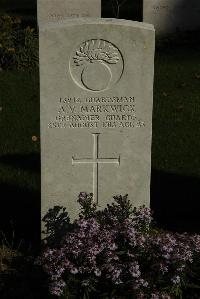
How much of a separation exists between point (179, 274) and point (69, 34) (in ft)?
5.93

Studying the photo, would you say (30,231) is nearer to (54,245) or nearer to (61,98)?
(54,245)

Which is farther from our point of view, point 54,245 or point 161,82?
point 161,82

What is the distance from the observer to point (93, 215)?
5.05 meters

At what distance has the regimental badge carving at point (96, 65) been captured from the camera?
5.03 meters

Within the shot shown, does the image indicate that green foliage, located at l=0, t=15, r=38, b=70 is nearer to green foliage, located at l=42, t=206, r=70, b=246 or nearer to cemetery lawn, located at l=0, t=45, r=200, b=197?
cemetery lawn, located at l=0, t=45, r=200, b=197

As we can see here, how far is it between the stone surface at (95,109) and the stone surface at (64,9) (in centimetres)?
730

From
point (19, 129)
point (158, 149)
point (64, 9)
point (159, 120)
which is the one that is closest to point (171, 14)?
point (64, 9)

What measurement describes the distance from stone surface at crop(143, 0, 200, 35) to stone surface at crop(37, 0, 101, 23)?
1049mm

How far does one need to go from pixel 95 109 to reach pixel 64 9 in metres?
7.43

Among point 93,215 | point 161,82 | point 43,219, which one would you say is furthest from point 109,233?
point 161,82

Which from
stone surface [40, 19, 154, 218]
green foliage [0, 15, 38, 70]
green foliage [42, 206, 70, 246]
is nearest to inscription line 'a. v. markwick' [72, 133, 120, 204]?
stone surface [40, 19, 154, 218]

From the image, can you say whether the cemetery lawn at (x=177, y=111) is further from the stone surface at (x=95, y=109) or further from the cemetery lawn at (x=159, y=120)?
the stone surface at (x=95, y=109)

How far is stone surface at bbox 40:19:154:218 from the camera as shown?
501 centimetres

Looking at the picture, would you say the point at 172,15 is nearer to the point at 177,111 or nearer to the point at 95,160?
the point at 177,111
